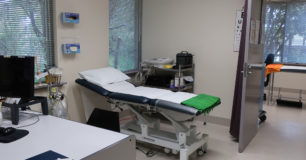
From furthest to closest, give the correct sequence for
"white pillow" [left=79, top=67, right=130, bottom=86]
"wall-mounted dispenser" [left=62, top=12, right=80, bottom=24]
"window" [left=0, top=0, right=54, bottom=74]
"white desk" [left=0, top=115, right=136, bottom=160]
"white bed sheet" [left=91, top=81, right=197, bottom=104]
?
"white pillow" [left=79, top=67, right=130, bottom=86] → "wall-mounted dispenser" [left=62, top=12, right=80, bottom=24] → "white bed sheet" [left=91, top=81, right=197, bottom=104] → "window" [left=0, top=0, right=54, bottom=74] → "white desk" [left=0, top=115, right=136, bottom=160]

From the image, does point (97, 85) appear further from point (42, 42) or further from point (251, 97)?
point (251, 97)

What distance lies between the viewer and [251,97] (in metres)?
3.28

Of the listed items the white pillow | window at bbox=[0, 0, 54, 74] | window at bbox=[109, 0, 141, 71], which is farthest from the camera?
window at bbox=[109, 0, 141, 71]

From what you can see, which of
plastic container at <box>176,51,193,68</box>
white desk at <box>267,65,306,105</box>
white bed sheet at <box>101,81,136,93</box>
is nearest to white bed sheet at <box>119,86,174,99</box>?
white bed sheet at <box>101,81,136,93</box>

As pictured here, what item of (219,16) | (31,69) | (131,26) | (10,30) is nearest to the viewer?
(31,69)

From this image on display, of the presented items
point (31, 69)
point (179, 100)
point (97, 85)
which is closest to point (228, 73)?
point (179, 100)

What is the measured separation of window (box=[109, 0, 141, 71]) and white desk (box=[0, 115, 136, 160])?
229cm

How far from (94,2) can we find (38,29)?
87cm

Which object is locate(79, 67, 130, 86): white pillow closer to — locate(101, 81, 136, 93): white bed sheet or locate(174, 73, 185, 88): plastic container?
locate(101, 81, 136, 93): white bed sheet

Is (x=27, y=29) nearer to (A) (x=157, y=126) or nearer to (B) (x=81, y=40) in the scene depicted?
(B) (x=81, y=40)

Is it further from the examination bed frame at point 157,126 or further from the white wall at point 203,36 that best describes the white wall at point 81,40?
the white wall at point 203,36

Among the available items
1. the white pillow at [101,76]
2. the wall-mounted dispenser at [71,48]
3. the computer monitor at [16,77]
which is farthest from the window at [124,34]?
the computer monitor at [16,77]

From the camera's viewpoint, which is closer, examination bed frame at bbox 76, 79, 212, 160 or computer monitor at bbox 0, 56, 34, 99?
computer monitor at bbox 0, 56, 34, 99

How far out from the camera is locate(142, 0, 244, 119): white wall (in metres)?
3.85
